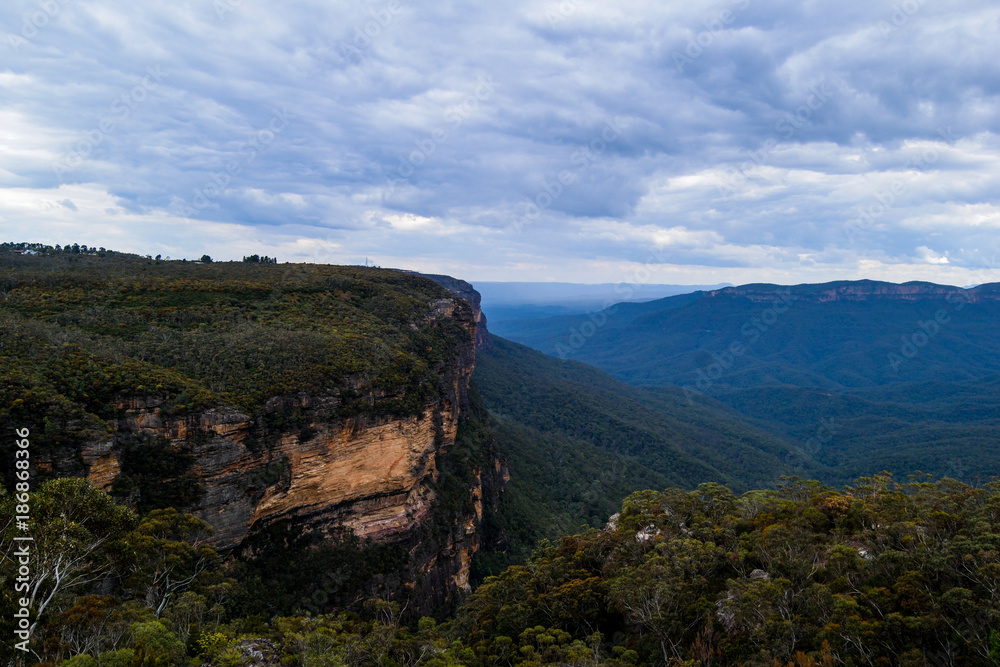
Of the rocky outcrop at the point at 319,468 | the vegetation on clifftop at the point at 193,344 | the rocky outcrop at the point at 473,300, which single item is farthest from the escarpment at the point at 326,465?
the rocky outcrop at the point at 473,300

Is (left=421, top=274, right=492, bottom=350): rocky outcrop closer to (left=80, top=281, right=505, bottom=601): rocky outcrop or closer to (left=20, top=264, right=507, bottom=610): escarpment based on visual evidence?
(left=20, top=264, right=507, bottom=610): escarpment

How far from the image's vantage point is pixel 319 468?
30.8m

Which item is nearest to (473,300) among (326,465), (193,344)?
(193,344)

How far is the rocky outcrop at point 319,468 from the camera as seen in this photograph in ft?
83.2

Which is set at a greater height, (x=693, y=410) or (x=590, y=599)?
(x=590, y=599)

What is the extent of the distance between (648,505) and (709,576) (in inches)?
354

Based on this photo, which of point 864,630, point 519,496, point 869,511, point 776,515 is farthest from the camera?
point 519,496

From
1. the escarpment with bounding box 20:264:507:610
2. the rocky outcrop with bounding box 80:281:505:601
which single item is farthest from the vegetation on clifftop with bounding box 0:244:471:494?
the rocky outcrop with bounding box 80:281:505:601

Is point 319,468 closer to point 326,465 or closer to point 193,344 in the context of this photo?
point 326,465

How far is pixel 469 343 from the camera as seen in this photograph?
6038 centimetres

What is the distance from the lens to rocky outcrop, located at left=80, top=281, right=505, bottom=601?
25.4 metres

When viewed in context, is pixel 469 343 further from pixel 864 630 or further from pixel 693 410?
pixel 693 410

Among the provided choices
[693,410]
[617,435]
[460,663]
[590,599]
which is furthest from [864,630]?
[693,410]

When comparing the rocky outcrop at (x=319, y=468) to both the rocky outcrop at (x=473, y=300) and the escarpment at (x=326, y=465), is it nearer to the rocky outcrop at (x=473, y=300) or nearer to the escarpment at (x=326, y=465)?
the escarpment at (x=326, y=465)
